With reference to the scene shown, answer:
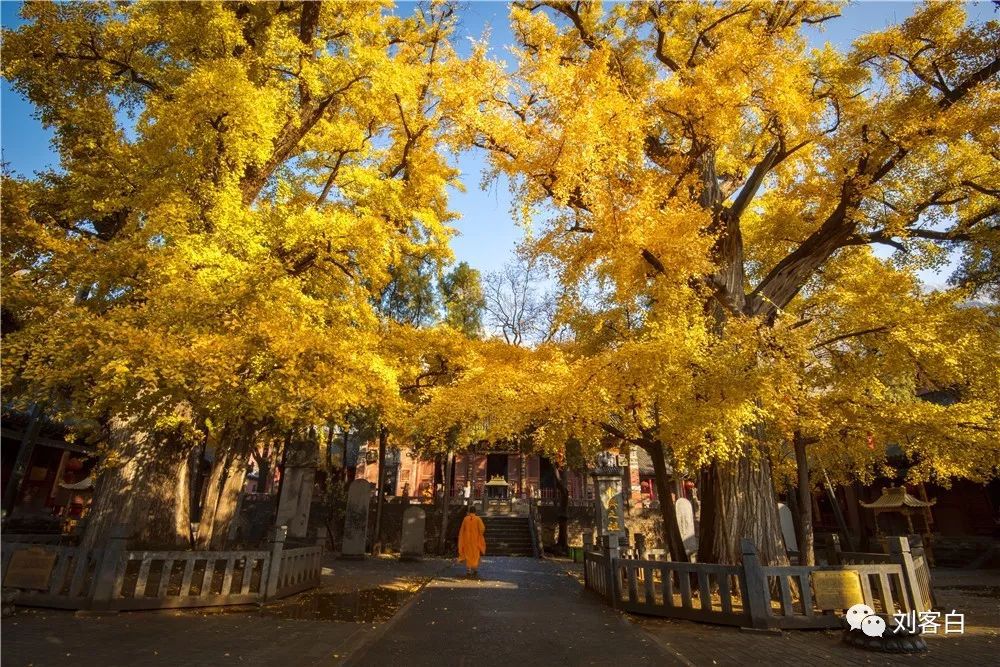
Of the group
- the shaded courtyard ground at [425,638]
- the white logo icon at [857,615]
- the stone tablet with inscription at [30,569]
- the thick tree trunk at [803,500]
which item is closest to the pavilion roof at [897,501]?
the thick tree trunk at [803,500]

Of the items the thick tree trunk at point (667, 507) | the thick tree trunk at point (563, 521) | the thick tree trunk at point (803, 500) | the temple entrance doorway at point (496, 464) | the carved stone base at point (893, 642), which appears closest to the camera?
the carved stone base at point (893, 642)

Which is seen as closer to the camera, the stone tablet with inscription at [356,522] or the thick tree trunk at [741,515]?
the thick tree trunk at [741,515]

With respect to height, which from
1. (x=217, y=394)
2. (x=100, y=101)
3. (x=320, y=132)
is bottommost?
(x=217, y=394)

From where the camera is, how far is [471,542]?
39.4 feet

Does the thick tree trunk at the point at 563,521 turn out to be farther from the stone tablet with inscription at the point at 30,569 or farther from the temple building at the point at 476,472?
the stone tablet with inscription at the point at 30,569

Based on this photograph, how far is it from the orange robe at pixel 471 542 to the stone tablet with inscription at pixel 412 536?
18.4ft

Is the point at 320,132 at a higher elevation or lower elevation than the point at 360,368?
higher

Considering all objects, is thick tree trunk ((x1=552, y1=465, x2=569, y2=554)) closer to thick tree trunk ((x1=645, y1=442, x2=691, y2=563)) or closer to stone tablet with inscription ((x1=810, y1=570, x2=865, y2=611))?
thick tree trunk ((x1=645, y1=442, x2=691, y2=563))

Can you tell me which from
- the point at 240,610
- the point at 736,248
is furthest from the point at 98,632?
the point at 736,248

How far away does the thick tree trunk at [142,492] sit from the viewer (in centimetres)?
802

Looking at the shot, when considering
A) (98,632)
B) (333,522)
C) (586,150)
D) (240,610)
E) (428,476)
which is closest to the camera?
(98,632)

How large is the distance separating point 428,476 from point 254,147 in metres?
27.6

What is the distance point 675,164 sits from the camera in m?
10.5

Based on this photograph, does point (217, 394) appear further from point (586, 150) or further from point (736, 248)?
point (736, 248)
